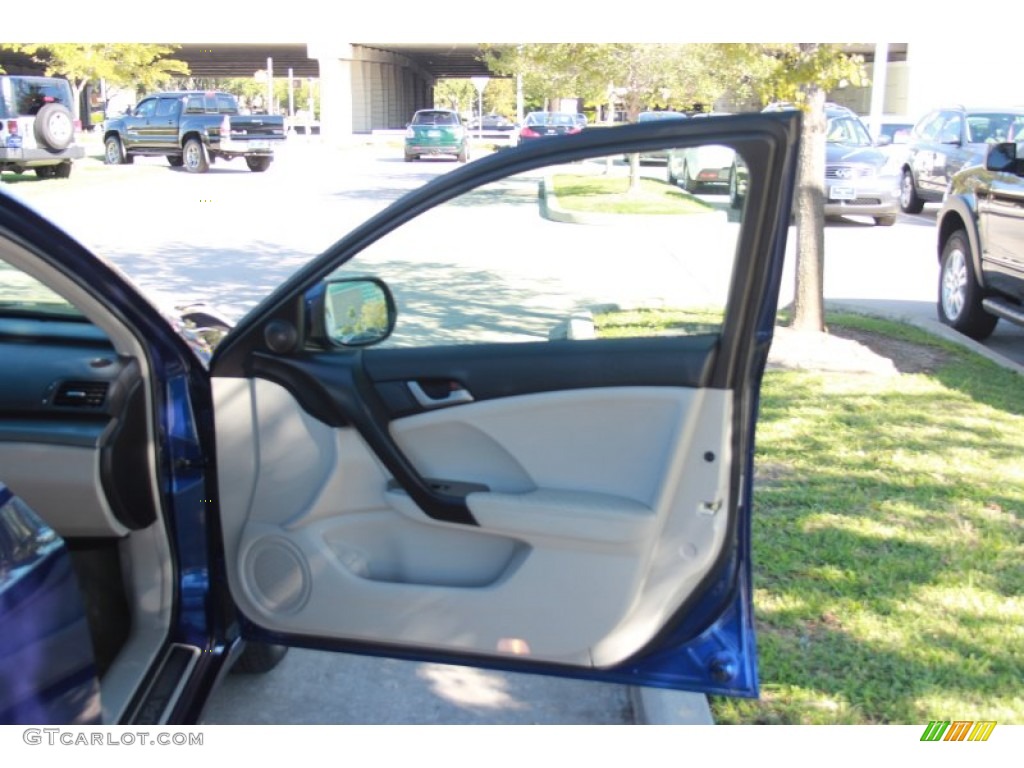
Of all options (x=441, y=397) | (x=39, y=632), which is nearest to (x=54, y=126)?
(x=441, y=397)

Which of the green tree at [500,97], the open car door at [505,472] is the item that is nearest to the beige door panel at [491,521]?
the open car door at [505,472]

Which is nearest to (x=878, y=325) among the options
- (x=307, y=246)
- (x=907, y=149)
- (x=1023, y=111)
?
(x=307, y=246)

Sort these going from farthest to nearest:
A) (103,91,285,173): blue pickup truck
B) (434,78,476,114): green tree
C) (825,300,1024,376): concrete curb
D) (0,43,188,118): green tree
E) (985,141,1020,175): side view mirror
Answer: (434,78,476,114): green tree, (0,43,188,118): green tree, (103,91,285,173): blue pickup truck, (825,300,1024,376): concrete curb, (985,141,1020,175): side view mirror

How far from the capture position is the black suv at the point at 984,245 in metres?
7.29

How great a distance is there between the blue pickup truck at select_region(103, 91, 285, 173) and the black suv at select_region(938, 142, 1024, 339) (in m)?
21.4

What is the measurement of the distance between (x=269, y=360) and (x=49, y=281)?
58 cm

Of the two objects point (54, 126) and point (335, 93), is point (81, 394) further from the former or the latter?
point (335, 93)

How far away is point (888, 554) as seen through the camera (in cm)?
414

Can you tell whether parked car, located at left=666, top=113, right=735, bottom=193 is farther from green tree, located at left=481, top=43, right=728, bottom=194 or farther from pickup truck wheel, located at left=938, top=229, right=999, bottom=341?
green tree, located at left=481, top=43, right=728, bottom=194

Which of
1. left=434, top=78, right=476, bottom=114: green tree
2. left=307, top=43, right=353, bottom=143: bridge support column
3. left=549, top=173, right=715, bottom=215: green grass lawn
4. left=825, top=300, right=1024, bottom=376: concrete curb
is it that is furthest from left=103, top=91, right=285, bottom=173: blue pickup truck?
left=434, top=78, right=476, bottom=114: green tree

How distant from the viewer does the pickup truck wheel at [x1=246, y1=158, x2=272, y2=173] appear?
2758cm

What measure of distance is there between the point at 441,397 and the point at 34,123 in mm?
22168

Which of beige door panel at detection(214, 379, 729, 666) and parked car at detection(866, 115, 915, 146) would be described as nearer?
beige door panel at detection(214, 379, 729, 666)
